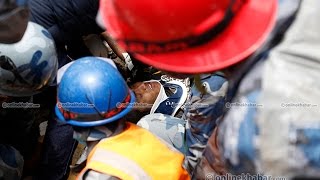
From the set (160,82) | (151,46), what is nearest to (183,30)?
(151,46)

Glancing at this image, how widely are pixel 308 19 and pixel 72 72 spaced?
1146 mm

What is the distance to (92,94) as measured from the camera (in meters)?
2.06

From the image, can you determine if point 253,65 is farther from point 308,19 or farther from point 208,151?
point 208,151

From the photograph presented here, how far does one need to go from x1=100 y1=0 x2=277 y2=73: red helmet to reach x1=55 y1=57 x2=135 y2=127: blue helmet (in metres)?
0.77

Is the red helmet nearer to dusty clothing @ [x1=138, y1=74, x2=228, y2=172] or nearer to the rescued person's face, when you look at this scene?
dusty clothing @ [x1=138, y1=74, x2=228, y2=172]

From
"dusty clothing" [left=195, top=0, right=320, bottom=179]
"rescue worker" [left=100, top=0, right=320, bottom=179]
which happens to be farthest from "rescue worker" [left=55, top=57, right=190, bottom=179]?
"dusty clothing" [left=195, top=0, right=320, bottom=179]

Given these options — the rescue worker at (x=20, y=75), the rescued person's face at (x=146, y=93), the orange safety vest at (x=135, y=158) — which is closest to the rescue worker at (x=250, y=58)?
the orange safety vest at (x=135, y=158)

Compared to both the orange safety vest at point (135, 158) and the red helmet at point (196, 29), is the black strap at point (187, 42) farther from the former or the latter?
the orange safety vest at point (135, 158)

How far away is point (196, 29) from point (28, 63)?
3.89 ft

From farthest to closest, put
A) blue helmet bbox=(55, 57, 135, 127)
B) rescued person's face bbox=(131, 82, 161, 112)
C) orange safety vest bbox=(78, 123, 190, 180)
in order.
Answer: rescued person's face bbox=(131, 82, 161, 112) → blue helmet bbox=(55, 57, 135, 127) → orange safety vest bbox=(78, 123, 190, 180)

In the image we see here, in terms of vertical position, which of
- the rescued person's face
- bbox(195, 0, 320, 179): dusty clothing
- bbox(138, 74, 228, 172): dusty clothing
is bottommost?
the rescued person's face

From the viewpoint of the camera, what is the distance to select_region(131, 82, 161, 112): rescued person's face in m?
3.02

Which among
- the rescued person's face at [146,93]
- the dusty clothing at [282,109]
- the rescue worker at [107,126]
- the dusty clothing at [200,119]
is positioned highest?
the dusty clothing at [282,109]

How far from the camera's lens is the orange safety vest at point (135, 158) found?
1.95m
